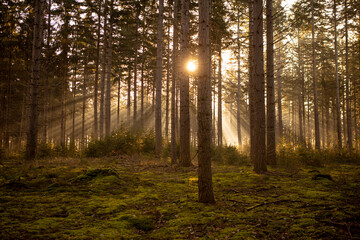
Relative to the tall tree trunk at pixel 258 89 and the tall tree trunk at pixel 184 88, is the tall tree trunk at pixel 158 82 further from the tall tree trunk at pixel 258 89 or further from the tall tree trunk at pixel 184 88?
the tall tree trunk at pixel 258 89

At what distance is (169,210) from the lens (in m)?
4.45

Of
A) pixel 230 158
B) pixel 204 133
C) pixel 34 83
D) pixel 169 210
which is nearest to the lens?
pixel 169 210

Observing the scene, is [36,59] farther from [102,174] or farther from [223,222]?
[223,222]

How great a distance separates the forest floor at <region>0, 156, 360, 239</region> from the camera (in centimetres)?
328

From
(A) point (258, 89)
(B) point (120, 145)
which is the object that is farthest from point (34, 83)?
(A) point (258, 89)

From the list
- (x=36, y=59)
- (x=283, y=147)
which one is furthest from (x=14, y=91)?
(x=283, y=147)

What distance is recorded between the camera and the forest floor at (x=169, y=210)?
10.8 feet

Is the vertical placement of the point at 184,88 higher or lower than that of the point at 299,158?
higher

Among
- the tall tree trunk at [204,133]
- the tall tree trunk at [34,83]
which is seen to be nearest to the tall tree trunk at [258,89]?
the tall tree trunk at [204,133]

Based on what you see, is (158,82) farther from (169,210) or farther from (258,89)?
(169,210)

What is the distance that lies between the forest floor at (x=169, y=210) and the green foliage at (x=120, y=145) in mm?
8125

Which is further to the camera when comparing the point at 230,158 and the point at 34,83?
the point at 230,158

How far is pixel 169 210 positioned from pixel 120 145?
39.8 feet

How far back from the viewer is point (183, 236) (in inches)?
129
